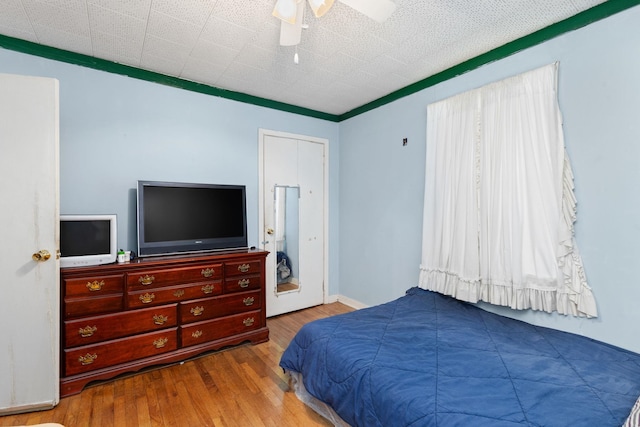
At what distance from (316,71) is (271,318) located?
2752mm

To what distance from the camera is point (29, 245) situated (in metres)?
1.91

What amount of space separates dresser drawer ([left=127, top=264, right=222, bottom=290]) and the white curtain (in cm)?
194

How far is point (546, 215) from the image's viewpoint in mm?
2043

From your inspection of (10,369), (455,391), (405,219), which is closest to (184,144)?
(10,369)

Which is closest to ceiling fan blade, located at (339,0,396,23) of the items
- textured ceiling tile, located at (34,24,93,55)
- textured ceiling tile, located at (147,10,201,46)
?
textured ceiling tile, located at (147,10,201,46)

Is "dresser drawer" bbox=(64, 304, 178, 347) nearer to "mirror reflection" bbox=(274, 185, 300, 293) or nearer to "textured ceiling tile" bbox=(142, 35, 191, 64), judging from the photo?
"mirror reflection" bbox=(274, 185, 300, 293)

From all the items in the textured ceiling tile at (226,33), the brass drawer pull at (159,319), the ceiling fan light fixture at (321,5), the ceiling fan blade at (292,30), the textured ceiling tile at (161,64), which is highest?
the textured ceiling tile at (161,64)

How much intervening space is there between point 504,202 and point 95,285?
122 inches

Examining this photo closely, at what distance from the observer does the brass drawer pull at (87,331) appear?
2115 millimetres

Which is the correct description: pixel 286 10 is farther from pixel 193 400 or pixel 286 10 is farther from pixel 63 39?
pixel 193 400

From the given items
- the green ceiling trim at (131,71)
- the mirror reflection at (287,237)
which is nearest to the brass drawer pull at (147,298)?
the mirror reflection at (287,237)

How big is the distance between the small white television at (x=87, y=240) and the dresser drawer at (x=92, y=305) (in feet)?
0.86

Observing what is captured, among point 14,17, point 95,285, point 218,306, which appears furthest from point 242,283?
point 14,17

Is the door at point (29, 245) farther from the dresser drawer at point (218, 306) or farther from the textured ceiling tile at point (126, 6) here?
the dresser drawer at point (218, 306)
